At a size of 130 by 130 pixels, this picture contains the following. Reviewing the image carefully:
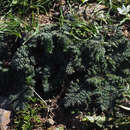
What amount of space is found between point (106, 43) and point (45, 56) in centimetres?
73

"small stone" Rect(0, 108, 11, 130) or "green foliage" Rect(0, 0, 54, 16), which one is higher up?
"green foliage" Rect(0, 0, 54, 16)

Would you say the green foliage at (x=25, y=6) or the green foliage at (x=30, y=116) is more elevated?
the green foliage at (x=25, y=6)

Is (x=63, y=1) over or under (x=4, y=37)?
over

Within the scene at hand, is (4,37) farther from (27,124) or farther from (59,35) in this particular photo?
(27,124)

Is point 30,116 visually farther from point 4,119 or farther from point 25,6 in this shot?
point 25,6

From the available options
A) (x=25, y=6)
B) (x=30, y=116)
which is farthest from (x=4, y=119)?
(x=25, y=6)

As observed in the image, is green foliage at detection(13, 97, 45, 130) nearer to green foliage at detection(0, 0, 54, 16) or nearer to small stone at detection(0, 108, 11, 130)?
small stone at detection(0, 108, 11, 130)

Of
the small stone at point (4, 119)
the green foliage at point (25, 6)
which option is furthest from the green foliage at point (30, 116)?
the green foliage at point (25, 6)

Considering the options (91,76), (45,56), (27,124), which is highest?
(45,56)

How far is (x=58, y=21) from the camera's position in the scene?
343cm

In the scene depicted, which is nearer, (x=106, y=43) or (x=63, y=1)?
(x=106, y=43)

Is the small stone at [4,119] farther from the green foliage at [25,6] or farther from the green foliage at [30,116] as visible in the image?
the green foliage at [25,6]

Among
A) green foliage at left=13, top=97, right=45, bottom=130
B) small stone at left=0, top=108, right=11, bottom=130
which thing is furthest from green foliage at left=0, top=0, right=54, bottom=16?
small stone at left=0, top=108, right=11, bottom=130

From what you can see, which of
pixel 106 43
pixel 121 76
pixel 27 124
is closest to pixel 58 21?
pixel 106 43
